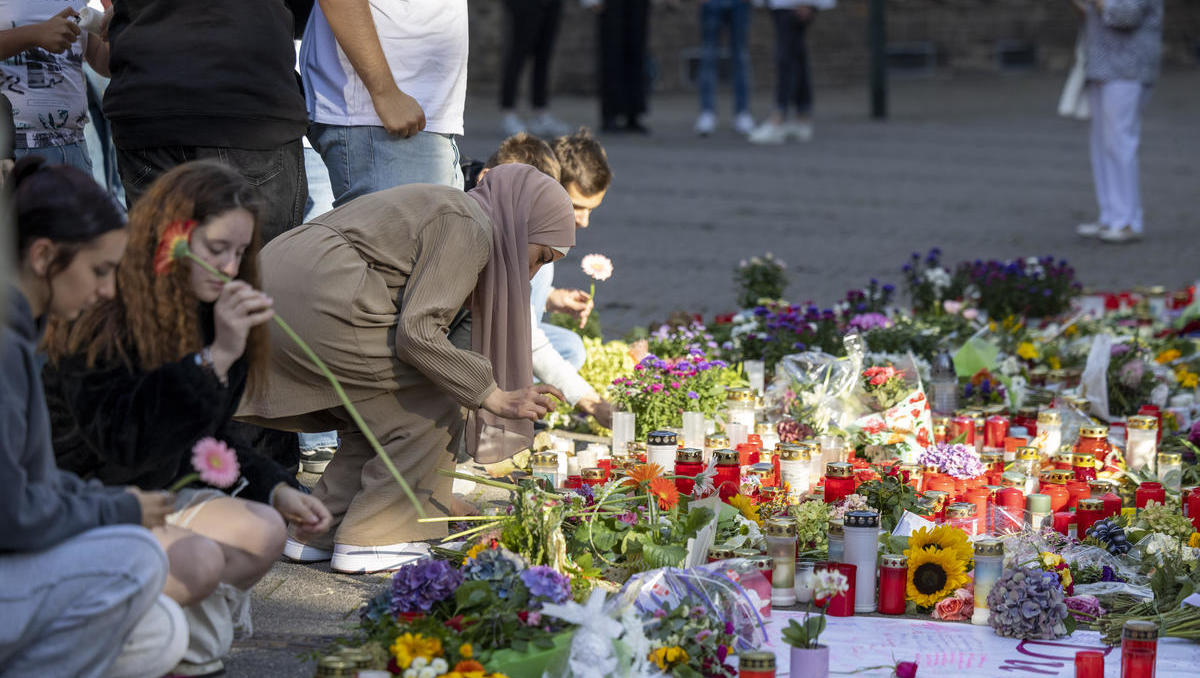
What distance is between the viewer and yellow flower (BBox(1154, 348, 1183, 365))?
18.7 ft

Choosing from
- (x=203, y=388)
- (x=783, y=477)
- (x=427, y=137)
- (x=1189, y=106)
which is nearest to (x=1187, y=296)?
(x=783, y=477)

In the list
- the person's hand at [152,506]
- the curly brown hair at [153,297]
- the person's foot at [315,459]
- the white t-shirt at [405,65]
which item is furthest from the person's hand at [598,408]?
the person's hand at [152,506]

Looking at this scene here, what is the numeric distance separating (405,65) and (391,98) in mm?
186

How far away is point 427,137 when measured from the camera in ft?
14.4

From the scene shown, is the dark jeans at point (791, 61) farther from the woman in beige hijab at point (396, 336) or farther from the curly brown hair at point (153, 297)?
the curly brown hair at point (153, 297)

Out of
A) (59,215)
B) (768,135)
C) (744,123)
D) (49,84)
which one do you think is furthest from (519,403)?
(744,123)

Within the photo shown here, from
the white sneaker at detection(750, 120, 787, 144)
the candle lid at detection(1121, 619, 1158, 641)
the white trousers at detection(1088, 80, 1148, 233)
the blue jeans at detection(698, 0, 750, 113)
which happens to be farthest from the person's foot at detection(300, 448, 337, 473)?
the white sneaker at detection(750, 120, 787, 144)

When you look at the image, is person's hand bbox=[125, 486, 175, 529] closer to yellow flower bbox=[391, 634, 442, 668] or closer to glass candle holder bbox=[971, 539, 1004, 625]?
yellow flower bbox=[391, 634, 442, 668]

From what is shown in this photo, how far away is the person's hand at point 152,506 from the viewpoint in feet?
8.55

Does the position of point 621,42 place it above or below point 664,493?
above

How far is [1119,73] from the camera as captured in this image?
852cm

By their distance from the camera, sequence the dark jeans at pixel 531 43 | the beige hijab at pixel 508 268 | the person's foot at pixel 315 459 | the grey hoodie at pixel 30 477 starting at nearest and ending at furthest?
1. the grey hoodie at pixel 30 477
2. the beige hijab at pixel 508 268
3. the person's foot at pixel 315 459
4. the dark jeans at pixel 531 43

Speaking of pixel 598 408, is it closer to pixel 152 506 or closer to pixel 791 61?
pixel 152 506

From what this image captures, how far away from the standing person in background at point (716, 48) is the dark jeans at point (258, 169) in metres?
8.17
